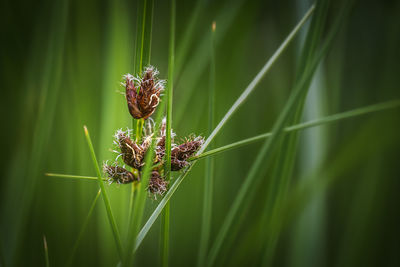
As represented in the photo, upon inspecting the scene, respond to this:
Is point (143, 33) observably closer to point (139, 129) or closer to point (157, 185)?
point (139, 129)

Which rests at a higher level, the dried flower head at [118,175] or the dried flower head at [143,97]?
the dried flower head at [143,97]

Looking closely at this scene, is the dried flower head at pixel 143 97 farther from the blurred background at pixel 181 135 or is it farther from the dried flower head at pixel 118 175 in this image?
the blurred background at pixel 181 135

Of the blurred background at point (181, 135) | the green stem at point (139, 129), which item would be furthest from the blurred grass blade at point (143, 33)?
the blurred background at point (181, 135)

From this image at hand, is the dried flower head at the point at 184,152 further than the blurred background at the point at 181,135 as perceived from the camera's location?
No

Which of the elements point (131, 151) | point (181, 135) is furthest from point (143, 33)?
point (181, 135)

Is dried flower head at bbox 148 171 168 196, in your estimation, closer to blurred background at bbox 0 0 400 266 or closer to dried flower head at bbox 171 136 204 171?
dried flower head at bbox 171 136 204 171

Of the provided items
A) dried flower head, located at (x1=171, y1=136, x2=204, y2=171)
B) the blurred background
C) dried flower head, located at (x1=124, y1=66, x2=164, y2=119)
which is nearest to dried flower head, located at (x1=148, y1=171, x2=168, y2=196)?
dried flower head, located at (x1=171, y1=136, x2=204, y2=171)
